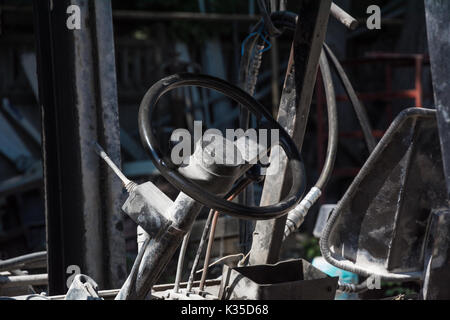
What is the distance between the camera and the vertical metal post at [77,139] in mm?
2316

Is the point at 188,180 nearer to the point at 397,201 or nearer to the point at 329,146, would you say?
the point at 397,201

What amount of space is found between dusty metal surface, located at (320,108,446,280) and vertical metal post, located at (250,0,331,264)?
0.29 m

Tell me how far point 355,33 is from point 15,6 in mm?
4028

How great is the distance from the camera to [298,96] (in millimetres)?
1741

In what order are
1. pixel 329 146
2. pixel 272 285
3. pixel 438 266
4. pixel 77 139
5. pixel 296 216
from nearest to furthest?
pixel 272 285
pixel 438 266
pixel 296 216
pixel 329 146
pixel 77 139

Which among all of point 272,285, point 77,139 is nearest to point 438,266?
point 272,285

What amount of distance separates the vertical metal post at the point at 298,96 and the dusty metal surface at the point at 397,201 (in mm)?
290

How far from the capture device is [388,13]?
7586 millimetres

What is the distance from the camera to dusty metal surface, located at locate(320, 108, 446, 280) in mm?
1865

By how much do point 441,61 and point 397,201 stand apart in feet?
2.29

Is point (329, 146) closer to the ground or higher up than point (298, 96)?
closer to the ground

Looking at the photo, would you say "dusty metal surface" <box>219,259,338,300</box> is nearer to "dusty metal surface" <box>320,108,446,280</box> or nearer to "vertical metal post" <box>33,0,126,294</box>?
"dusty metal surface" <box>320,108,446,280</box>
